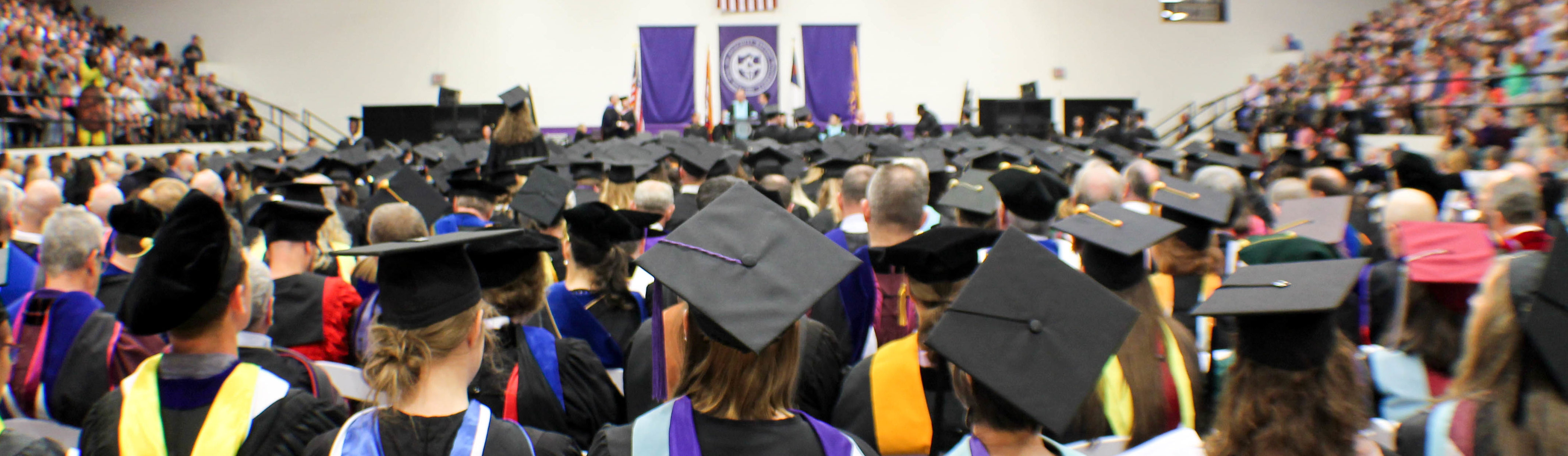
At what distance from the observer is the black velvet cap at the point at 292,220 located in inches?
119

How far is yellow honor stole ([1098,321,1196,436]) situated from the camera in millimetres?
1971

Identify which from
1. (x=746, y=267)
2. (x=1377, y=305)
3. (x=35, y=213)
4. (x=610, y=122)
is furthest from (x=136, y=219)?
(x=610, y=122)

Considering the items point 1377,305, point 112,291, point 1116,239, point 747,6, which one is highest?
point 747,6

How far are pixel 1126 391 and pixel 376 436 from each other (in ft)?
4.87

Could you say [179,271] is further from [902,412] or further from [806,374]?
[902,412]

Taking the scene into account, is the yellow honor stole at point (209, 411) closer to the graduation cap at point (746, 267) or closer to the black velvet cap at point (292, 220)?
the graduation cap at point (746, 267)

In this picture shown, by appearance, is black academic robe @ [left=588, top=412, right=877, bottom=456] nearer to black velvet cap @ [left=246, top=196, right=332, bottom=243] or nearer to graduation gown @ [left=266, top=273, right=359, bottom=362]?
graduation gown @ [left=266, top=273, right=359, bottom=362]

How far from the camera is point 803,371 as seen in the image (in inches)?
90.3

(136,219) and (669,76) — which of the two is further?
(669,76)

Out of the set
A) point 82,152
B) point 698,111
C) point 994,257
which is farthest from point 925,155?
point 698,111

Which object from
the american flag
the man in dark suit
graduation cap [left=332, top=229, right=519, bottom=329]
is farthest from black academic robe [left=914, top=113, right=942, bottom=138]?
graduation cap [left=332, top=229, right=519, bottom=329]

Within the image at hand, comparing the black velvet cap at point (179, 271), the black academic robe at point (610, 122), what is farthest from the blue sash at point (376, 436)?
the black academic robe at point (610, 122)

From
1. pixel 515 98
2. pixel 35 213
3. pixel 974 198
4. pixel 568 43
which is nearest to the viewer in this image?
pixel 974 198

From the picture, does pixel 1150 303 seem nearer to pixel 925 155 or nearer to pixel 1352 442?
pixel 1352 442
